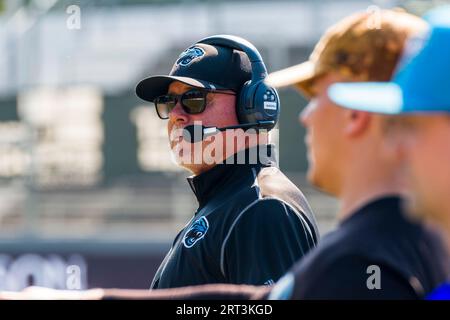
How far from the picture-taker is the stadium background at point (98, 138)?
8.50 m

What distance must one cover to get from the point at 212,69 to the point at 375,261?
4.73ft

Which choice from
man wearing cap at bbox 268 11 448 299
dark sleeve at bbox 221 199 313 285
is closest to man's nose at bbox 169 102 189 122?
dark sleeve at bbox 221 199 313 285

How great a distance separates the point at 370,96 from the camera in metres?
1.50

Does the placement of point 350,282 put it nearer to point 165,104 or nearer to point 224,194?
point 224,194

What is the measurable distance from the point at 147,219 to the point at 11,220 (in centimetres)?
139

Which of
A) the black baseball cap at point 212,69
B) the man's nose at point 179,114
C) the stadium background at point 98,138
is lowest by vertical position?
the stadium background at point 98,138

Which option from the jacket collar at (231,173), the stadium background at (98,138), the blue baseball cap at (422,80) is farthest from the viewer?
the stadium background at (98,138)

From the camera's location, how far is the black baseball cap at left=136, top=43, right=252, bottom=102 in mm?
2850

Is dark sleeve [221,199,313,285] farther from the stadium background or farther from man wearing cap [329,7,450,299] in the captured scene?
the stadium background

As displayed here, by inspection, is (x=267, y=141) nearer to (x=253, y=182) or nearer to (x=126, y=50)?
(x=253, y=182)

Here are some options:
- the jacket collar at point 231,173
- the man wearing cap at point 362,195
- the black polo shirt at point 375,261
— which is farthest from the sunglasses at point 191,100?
the black polo shirt at point 375,261

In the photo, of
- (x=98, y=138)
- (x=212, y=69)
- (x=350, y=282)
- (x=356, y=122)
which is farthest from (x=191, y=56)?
(x=98, y=138)

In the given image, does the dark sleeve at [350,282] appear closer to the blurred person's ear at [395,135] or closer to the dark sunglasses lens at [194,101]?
the blurred person's ear at [395,135]

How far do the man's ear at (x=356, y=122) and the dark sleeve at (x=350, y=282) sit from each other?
214 millimetres
